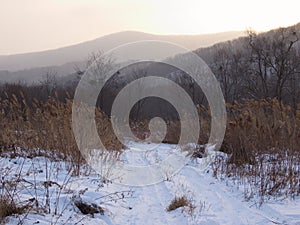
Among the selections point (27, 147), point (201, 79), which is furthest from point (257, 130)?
point (201, 79)

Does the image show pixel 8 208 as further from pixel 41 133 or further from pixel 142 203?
pixel 41 133

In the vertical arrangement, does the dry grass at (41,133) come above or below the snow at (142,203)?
above

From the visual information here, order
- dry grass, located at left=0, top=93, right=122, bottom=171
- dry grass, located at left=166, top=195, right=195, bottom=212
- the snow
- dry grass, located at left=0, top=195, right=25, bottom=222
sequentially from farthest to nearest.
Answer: dry grass, located at left=0, top=93, right=122, bottom=171, dry grass, located at left=166, top=195, right=195, bottom=212, the snow, dry grass, located at left=0, top=195, right=25, bottom=222

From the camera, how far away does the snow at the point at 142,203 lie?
3303 mm

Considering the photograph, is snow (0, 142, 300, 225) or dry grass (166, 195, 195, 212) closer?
snow (0, 142, 300, 225)

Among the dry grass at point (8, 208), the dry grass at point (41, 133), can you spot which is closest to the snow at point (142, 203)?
the dry grass at point (8, 208)

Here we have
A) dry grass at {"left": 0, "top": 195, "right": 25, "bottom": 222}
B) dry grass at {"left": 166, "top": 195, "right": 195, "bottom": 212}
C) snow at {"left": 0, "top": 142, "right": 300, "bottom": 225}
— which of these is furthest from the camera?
dry grass at {"left": 166, "top": 195, "right": 195, "bottom": 212}

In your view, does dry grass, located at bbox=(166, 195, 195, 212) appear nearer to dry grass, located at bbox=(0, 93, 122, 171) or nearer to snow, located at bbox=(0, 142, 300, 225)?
snow, located at bbox=(0, 142, 300, 225)

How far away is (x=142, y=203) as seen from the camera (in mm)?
4203

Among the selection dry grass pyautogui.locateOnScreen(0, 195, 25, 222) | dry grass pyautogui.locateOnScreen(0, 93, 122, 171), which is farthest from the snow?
dry grass pyautogui.locateOnScreen(0, 93, 122, 171)

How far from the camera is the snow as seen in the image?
330 cm

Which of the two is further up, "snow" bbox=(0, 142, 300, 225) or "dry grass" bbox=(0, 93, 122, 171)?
"dry grass" bbox=(0, 93, 122, 171)

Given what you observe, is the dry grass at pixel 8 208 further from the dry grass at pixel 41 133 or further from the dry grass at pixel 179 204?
the dry grass at pixel 41 133

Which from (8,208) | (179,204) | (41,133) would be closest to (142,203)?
(179,204)
